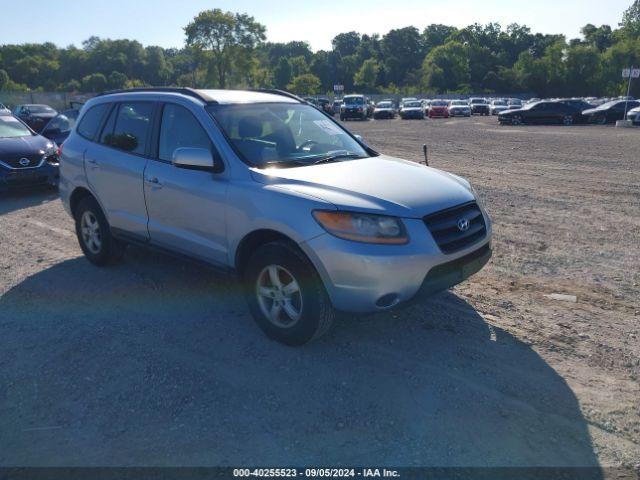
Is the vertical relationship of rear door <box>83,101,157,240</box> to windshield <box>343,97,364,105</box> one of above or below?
below

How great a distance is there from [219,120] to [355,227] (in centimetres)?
169

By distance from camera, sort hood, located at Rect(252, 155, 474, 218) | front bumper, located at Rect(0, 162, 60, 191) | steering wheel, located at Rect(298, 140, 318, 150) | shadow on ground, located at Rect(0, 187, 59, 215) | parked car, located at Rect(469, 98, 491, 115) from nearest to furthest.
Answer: hood, located at Rect(252, 155, 474, 218) < steering wheel, located at Rect(298, 140, 318, 150) < shadow on ground, located at Rect(0, 187, 59, 215) < front bumper, located at Rect(0, 162, 60, 191) < parked car, located at Rect(469, 98, 491, 115)

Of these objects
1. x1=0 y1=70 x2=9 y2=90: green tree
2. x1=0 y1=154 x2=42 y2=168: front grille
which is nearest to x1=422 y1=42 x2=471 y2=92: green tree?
x1=0 y1=70 x2=9 y2=90: green tree

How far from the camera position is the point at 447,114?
150 ft

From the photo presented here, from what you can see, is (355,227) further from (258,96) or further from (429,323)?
(258,96)

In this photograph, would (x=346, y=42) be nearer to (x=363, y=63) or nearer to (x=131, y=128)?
(x=363, y=63)

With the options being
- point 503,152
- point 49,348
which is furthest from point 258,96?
point 503,152

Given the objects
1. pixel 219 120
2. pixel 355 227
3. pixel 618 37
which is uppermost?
pixel 618 37

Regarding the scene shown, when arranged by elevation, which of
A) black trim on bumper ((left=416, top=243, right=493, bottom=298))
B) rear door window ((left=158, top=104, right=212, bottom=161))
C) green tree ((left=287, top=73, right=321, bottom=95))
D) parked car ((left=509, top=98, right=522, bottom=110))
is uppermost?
green tree ((left=287, top=73, right=321, bottom=95))

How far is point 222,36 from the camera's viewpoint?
71.1 metres

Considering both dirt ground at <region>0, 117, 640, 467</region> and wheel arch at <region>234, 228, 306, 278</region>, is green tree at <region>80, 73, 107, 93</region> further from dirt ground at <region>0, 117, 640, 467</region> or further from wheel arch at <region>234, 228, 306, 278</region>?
wheel arch at <region>234, 228, 306, 278</region>

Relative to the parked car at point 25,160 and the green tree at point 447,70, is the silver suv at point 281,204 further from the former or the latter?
the green tree at point 447,70

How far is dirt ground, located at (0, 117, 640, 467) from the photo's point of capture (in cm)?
296

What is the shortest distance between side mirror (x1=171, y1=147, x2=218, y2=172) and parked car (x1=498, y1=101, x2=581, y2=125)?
3367 cm
